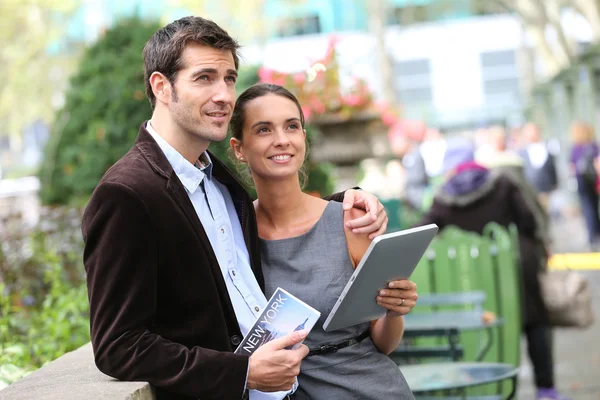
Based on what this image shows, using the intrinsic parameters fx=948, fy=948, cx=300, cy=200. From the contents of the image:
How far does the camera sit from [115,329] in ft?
7.53

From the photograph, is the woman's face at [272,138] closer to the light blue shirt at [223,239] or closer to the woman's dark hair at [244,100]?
the woman's dark hair at [244,100]

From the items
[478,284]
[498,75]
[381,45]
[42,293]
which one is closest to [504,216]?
[478,284]

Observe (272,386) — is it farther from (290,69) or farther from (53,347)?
(290,69)

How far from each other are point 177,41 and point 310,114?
6.42 meters

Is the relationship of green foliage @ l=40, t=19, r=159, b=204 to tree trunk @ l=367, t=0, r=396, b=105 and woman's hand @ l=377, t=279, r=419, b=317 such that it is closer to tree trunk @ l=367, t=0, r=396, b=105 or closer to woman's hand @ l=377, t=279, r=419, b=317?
woman's hand @ l=377, t=279, r=419, b=317

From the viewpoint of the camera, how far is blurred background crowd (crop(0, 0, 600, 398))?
600 centimetres

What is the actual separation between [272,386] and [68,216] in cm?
421

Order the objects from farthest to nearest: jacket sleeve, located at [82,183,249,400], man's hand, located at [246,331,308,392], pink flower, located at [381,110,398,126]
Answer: pink flower, located at [381,110,398,126]
man's hand, located at [246,331,308,392]
jacket sleeve, located at [82,183,249,400]

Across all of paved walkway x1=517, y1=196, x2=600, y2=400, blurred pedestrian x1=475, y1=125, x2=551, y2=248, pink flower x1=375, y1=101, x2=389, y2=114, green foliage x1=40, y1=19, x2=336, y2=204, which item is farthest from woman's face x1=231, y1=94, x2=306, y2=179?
pink flower x1=375, y1=101, x2=389, y2=114

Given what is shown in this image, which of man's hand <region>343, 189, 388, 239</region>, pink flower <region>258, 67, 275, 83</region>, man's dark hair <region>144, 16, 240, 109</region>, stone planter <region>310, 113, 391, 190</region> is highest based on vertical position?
man's dark hair <region>144, 16, 240, 109</region>

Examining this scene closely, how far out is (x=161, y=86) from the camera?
2.57m

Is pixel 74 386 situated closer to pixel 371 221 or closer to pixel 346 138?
pixel 371 221

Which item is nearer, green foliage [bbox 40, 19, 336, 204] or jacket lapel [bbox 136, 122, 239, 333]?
jacket lapel [bbox 136, 122, 239, 333]

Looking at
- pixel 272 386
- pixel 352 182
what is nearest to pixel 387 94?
pixel 352 182
